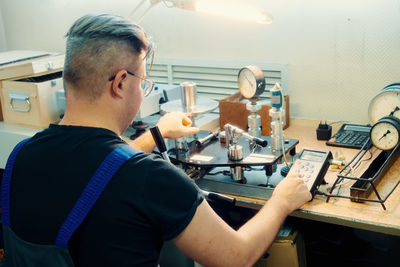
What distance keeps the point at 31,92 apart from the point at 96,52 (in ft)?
4.40

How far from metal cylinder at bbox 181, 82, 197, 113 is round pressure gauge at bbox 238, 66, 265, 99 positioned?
10.3 inches

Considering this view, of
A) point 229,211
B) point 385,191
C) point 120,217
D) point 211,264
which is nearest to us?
point 120,217

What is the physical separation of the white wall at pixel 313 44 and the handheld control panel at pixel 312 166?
64cm

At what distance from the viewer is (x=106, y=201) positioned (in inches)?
42.4

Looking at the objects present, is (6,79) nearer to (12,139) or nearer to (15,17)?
(12,139)

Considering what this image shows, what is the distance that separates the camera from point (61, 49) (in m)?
3.26

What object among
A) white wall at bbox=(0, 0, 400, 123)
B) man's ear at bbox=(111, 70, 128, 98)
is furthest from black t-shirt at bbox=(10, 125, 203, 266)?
white wall at bbox=(0, 0, 400, 123)

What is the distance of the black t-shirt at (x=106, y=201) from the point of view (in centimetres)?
108

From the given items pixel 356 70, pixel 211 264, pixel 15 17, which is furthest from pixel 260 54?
pixel 15 17

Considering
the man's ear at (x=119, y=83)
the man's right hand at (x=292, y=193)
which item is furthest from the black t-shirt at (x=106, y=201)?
the man's right hand at (x=292, y=193)

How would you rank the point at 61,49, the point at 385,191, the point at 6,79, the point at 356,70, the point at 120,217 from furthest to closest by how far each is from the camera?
the point at 61,49, the point at 6,79, the point at 356,70, the point at 385,191, the point at 120,217

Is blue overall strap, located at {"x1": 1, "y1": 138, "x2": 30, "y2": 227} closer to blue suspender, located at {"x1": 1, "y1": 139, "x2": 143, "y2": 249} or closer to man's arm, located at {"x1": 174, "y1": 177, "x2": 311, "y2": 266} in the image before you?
blue suspender, located at {"x1": 1, "y1": 139, "x2": 143, "y2": 249}

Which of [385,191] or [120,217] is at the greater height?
[120,217]

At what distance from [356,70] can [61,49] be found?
197cm
